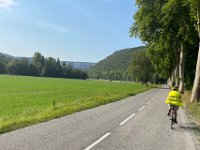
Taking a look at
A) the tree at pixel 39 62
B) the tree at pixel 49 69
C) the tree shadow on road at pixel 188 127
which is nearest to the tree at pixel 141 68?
the tree at pixel 49 69

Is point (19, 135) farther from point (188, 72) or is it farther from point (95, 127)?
point (188, 72)

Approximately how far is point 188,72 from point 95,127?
135 feet

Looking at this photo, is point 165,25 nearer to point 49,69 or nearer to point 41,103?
point 41,103

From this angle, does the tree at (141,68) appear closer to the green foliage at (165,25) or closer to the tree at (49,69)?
the green foliage at (165,25)

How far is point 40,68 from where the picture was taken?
186375 mm

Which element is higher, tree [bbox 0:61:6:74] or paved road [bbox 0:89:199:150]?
tree [bbox 0:61:6:74]

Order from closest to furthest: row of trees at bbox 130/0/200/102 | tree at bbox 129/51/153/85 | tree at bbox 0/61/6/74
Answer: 1. row of trees at bbox 130/0/200/102
2. tree at bbox 129/51/153/85
3. tree at bbox 0/61/6/74

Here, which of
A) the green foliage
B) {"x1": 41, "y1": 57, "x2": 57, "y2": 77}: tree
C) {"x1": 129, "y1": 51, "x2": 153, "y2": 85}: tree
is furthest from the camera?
{"x1": 41, "y1": 57, "x2": 57, "y2": 77}: tree

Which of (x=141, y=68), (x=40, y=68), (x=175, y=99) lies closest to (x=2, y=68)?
(x=40, y=68)

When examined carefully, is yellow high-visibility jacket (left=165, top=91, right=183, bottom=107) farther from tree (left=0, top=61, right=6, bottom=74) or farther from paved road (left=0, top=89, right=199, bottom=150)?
tree (left=0, top=61, right=6, bottom=74)

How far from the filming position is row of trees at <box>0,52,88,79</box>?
174 meters

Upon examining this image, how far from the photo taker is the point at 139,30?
130ft

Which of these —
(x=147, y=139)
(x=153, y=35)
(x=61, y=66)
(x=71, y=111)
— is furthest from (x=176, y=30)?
(x=61, y=66)

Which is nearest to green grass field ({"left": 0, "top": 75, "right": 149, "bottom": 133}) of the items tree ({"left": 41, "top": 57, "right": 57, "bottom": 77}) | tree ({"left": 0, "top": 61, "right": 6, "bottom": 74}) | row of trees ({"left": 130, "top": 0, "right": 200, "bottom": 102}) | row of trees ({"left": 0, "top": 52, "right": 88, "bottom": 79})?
row of trees ({"left": 130, "top": 0, "right": 200, "bottom": 102})
